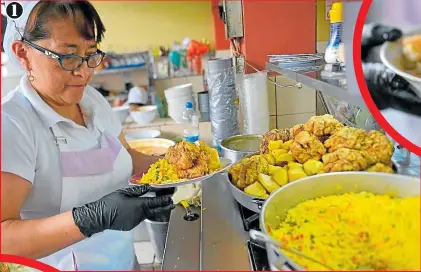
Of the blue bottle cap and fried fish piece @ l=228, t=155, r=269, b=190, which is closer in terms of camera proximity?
fried fish piece @ l=228, t=155, r=269, b=190

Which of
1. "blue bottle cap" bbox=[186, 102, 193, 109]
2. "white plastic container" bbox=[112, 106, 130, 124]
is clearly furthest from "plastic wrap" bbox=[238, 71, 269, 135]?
"white plastic container" bbox=[112, 106, 130, 124]

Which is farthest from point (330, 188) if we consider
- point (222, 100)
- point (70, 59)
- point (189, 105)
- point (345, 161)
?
point (189, 105)

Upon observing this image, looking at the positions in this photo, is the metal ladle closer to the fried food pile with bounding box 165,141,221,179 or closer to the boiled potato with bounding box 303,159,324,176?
the fried food pile with bounding box 165,141,221,179

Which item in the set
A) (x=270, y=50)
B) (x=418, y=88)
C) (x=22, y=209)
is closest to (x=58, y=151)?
(x=22, y=209)

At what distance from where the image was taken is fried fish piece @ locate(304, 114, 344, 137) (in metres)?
0.78

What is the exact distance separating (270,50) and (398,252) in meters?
0.57

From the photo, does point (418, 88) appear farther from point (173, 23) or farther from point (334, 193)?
point (173, 23)

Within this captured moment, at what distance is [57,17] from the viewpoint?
0.84 m

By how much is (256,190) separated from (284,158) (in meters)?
0.10

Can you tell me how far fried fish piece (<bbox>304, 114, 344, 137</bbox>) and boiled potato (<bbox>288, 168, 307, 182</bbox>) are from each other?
0.32 feet

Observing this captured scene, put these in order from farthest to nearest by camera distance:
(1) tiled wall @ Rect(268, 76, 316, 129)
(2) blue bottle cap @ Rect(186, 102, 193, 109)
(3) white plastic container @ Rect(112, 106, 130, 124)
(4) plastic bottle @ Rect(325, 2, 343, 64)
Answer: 1. (3) white plastic container @ Rect(112, 106, 130, 124)
2. (2) blue bottle cap @ Rect(186, 102, 193, 109)
3. (1) tiled wall @ Rect(268, 76, 316, 129)
4. (4) plastic bottle @ Rect(325, 2, 343, 64)

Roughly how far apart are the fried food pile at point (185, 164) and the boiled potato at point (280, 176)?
213 mm

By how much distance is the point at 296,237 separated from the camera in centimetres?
58

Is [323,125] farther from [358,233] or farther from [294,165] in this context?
[358,233]
